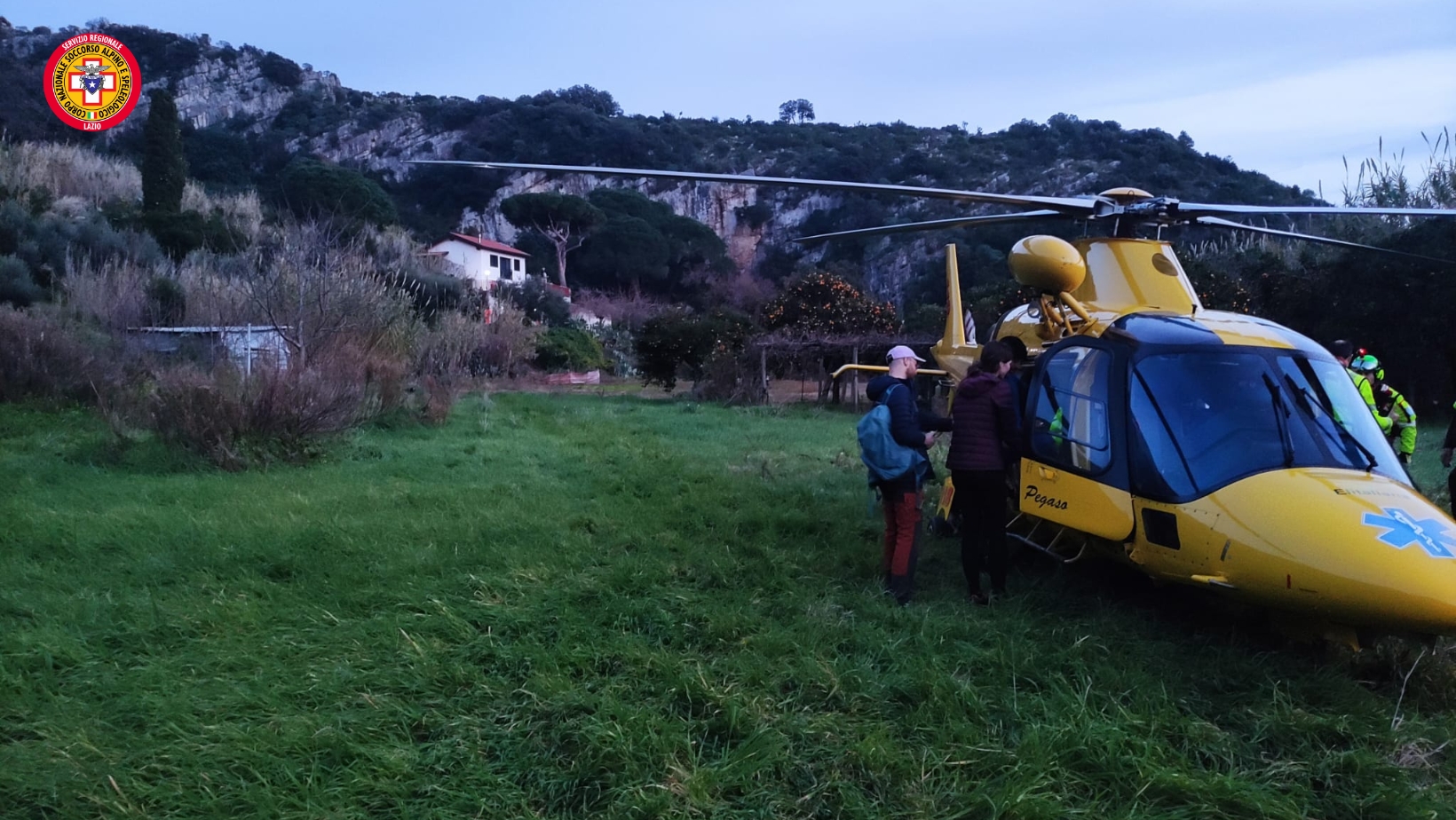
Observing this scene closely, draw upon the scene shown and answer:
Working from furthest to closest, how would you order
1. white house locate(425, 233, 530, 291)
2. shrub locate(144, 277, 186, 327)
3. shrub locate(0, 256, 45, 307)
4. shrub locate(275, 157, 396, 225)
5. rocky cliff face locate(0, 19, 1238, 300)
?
rocky cliff face locate(0, 19, 1238, 300), white house locate(425, 233, 530, 291), shrub locate(275, 157, 396, 225), shrub locate(0, 256, 45, 307), shrub locate(144, 277, 186, 327)

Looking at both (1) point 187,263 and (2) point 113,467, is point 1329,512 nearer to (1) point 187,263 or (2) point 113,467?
(2) point 113,467

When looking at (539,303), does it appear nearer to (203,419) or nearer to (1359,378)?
(203,419)

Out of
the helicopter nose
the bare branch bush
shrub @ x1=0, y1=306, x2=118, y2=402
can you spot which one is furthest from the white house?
the helicopter nose

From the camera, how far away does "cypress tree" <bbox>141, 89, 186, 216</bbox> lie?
93.0 ft

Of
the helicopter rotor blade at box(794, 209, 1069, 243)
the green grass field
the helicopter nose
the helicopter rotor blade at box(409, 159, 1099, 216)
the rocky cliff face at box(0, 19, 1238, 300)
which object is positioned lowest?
the green grass field

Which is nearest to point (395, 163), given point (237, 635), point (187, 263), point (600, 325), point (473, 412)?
point (600, 325)

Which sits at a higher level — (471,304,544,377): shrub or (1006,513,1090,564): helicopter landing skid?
(471,304,544,377): shrub

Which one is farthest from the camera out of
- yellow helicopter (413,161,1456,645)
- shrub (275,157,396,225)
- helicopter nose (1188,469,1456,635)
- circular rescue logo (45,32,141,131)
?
shrub (275,157,396,225)

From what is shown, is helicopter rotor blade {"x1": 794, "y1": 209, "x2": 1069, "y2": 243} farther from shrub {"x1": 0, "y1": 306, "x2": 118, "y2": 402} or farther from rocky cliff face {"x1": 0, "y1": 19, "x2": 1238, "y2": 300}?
rocky cliff face {"x1": 0, "y1": 19, "x2": 1238, "y2": 300}

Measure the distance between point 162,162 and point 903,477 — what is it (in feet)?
100

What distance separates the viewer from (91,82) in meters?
17.3

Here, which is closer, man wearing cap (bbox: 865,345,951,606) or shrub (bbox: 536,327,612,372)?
man wearing cap (bbox: 865,345,951,606)

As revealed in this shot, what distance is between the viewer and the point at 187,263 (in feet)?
74.5

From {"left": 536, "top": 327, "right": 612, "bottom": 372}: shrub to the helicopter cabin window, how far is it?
26452 mm
